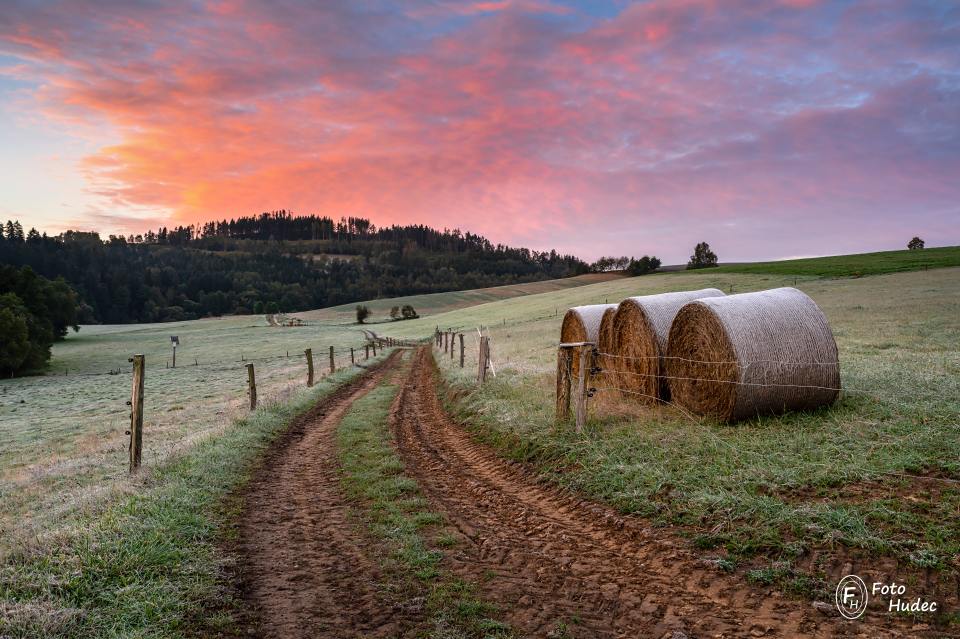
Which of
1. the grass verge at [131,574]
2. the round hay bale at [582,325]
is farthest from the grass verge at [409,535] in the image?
the round hay bale at [582,325]

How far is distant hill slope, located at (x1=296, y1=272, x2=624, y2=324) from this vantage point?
107188 millimetres

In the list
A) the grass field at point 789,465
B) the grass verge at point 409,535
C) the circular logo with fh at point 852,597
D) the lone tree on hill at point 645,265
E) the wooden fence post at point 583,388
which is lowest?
the grass verge at point 409,535

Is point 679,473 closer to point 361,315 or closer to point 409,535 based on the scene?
point 409,535

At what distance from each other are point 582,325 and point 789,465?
1012 cm

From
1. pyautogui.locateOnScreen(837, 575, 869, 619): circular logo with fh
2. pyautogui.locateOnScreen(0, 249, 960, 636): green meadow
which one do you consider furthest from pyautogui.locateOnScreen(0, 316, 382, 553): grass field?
pyautogui.locateOnScreen(837, 575, 869, 619): circular logo with fh

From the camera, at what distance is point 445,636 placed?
4.32 m

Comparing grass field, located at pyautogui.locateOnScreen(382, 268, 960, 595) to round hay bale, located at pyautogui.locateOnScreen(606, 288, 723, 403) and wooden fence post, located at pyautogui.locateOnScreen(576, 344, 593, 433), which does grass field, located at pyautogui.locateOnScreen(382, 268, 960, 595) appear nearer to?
wooden fence post, located at pyautogui.locateOnScreen(576, 344, 593, 433)

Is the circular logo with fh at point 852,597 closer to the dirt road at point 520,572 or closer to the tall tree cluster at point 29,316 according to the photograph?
the dirt road at point 520,572

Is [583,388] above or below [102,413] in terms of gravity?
above

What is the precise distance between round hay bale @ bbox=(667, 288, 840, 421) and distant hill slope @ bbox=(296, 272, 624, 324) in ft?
305

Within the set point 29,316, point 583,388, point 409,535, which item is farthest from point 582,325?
point 29,316

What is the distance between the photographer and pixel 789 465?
6.89 metres

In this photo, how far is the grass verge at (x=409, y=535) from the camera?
458 centimetres

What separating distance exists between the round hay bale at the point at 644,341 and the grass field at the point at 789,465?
67cm
